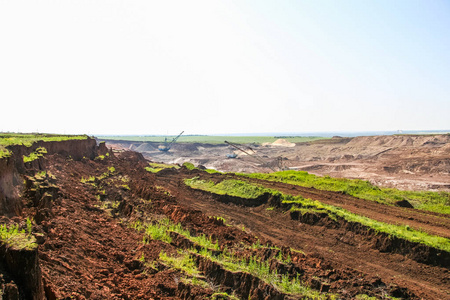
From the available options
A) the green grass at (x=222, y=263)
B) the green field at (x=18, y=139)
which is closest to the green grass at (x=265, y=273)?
the green grass at (x=222, y=263)

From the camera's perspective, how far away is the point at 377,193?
26.2 metres

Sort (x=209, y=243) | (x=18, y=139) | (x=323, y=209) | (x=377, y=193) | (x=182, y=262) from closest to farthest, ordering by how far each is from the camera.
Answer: (x=182, y=262) < (x=209, y=243) < (x=323, y=209) < (x=18, y=139) < (x=377, y=193)

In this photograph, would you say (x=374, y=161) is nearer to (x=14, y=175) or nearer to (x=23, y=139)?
(x=23, y=139)

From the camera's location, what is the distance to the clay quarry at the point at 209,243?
24.9 ft

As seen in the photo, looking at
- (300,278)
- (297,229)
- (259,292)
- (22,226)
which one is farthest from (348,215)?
(22,226)

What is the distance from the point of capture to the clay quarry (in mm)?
7587

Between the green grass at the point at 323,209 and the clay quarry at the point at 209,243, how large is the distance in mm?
96

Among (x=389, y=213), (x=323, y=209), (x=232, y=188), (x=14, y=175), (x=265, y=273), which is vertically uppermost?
(x=14, y=175)

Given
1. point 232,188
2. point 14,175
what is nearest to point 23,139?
point 14,175

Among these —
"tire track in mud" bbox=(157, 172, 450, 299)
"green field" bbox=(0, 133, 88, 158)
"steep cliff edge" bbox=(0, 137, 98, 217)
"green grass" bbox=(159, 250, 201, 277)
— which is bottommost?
"tire track in mud" bbox=(157, 172, 450, 299)

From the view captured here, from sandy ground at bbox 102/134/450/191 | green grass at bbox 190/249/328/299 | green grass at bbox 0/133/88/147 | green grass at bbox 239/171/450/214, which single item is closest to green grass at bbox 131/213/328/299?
green grass at bbox 190/249/328/299

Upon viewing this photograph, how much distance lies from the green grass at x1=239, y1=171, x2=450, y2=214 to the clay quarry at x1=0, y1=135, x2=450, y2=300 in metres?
0.31

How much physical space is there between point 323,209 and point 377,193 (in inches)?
347

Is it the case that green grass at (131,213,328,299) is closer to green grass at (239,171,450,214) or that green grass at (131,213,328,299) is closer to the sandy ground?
green grass at (239,171,450,214)
